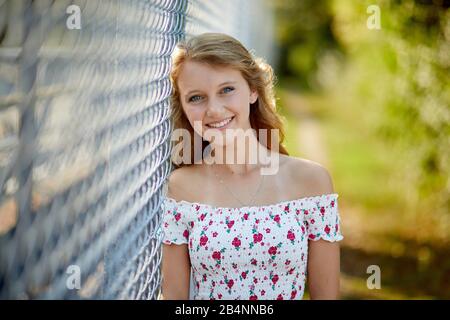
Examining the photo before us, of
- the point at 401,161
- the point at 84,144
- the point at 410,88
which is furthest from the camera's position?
the point at 401,161

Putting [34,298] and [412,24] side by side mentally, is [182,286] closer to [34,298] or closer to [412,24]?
[34,298]

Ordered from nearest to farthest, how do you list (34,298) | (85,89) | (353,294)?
(34,298) < (85,89) < (353,294)

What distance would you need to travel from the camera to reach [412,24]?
6.83m

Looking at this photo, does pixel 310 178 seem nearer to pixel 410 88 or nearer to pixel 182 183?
pixel 182 183

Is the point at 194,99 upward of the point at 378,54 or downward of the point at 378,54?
downward

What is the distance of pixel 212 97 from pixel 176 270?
65 cm

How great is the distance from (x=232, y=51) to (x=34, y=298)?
128 cm

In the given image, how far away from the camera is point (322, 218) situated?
2557 millimetres

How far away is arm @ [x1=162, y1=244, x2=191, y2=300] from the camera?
8.54ft

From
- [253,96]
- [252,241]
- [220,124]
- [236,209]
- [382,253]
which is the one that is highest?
[253,96]

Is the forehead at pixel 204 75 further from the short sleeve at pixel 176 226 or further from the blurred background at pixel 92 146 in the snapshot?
the short sleeve at pixel 176 226

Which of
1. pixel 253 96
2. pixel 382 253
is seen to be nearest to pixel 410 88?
pixel 382 253

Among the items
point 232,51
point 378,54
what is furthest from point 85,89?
point 378,54

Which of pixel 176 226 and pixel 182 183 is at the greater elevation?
pixel 182 183
